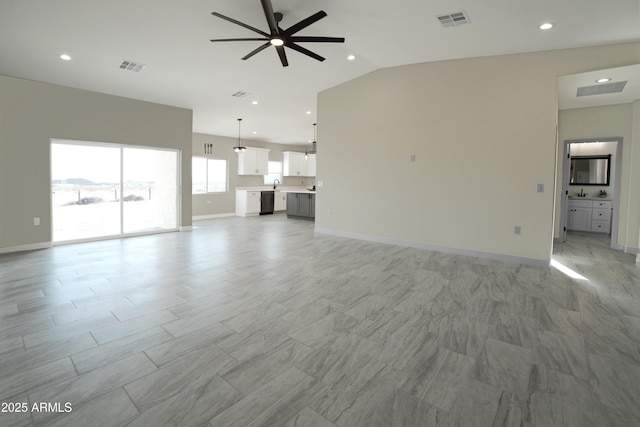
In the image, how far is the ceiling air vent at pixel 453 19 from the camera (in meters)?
3.80

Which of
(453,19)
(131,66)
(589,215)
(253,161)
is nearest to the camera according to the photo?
(453,19)

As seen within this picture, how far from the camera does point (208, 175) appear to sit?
1034 centimetres

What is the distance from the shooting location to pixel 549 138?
4.62m

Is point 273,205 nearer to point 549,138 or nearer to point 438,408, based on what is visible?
point 549,138

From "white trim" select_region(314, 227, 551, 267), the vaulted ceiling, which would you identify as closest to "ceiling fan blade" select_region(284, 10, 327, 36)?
the vaulted ceiling

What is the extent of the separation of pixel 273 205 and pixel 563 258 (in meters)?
8.72

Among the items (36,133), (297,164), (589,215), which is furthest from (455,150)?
(297,164)

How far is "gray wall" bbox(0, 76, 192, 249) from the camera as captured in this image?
5.09 m

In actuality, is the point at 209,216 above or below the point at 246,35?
below

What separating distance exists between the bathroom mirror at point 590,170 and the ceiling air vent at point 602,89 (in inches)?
122

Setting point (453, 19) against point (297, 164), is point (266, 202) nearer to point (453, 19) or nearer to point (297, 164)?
point (297, 164)

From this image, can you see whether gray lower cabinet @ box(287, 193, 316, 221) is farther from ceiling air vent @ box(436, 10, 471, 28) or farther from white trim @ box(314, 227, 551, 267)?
ceiling air vent @ box(436, 10, 471, 28)

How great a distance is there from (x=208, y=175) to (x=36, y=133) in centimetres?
513

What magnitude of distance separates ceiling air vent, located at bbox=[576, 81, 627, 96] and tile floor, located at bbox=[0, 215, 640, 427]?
2.87 metres
